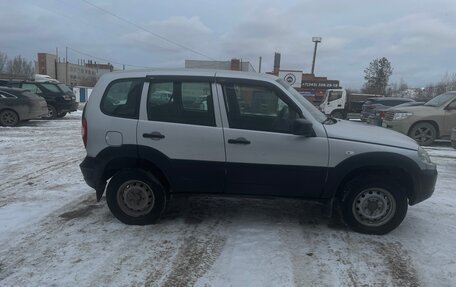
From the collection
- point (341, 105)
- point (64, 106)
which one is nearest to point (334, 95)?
point (341, 105)

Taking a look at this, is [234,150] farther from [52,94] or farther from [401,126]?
[52,94]

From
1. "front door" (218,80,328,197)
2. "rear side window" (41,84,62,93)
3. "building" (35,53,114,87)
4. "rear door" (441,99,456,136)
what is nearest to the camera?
"front door" (218,80,328,197)

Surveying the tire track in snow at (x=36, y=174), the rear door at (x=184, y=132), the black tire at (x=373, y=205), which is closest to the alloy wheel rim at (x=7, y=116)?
the tire track in snow at (x=36, y=174)

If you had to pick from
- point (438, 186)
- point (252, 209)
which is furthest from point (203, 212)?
point (438, 186)

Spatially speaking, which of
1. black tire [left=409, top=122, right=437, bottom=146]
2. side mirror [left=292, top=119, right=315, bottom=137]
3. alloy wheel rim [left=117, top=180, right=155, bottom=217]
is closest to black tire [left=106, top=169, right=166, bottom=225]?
alloy wheel rim [left=117, top=180, right=155, bottom=217]

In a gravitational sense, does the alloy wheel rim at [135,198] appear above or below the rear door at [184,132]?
below

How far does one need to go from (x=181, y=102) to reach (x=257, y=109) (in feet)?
2.86

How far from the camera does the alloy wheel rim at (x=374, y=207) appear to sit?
4789mm

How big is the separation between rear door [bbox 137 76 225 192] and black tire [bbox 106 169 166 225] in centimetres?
22

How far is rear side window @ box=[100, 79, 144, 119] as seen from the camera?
495 cm

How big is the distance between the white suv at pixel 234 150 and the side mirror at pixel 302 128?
0.04 ft

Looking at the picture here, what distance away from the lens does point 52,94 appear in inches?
723

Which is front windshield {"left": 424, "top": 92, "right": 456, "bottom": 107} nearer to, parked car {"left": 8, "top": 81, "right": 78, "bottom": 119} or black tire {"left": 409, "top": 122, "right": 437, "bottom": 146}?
black tire {"left": 409, "top": 122, "right": 437, "bottom": 146}

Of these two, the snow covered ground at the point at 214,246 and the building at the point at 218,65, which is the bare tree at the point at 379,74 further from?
the snow covered ground at the point at 214,246
